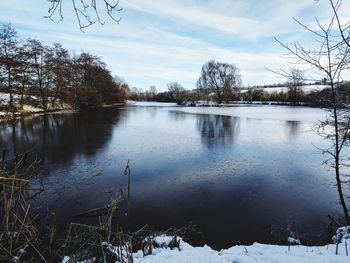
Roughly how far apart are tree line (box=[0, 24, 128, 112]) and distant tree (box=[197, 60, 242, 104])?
21613 mm

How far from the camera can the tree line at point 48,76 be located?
25.9 metres

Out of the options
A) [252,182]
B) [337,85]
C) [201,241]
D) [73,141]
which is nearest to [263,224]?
[201,241]

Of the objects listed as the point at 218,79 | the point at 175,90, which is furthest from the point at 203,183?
the point at 175,90

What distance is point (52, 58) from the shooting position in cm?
3309

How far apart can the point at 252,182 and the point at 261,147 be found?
5152 millimetres

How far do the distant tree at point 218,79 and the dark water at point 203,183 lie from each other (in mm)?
47193

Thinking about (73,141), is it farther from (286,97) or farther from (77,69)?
(286,97)

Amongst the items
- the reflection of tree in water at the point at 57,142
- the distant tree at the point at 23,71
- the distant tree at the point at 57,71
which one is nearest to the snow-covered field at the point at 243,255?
the reflection of tree in water at the point at 57,142

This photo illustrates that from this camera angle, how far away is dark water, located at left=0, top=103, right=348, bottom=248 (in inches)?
229

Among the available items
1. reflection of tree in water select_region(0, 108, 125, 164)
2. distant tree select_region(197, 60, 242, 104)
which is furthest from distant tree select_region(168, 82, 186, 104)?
reflection of tree in water select_region(0, 108, 125, 164)

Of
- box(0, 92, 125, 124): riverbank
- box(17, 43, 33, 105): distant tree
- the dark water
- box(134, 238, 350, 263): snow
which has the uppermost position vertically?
box(17, 43, 33, 105): distant tree

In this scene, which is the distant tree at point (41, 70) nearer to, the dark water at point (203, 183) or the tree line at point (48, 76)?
the tree line at point (48, 76)

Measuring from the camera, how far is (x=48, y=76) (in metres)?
32.6

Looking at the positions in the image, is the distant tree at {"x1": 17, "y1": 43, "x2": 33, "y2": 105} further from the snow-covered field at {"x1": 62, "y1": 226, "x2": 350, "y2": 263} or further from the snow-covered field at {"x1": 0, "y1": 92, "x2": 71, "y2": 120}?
the snow-covered field at {"x1": 62, "y1": 226, "x2": 350, "y2": 263}
